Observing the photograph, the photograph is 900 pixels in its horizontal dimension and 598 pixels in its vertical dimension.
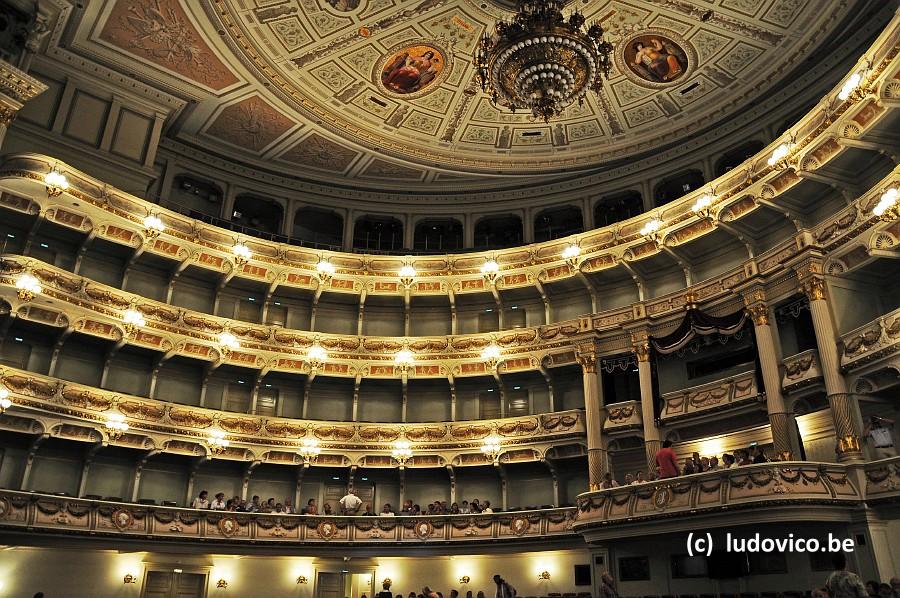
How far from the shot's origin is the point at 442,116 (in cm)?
2578

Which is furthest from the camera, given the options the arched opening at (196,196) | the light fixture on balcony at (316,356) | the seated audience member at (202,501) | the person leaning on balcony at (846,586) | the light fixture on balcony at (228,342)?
the arched opening at (196,196)

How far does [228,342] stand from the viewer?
24578mm

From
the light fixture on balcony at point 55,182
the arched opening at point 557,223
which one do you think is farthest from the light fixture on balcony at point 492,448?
the light fixture on balcony at point 55,182

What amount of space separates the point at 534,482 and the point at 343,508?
23.3 ft

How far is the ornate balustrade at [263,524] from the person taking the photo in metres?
18.9

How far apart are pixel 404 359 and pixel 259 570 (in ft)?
29.2

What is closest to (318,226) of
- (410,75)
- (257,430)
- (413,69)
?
(410,75)

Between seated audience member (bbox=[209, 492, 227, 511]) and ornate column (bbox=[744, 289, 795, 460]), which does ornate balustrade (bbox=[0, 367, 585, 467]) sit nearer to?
seated audience member (bbox=[209, 492, 227, 511])

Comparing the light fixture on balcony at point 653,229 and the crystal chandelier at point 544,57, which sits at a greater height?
the crystal chandelier at point 544,57

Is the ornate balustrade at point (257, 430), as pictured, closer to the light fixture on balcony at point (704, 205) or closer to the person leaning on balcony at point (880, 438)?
the light fixture on balcony at point (704, 205)

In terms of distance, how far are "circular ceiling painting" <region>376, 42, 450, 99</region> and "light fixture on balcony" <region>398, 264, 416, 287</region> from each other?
665 centimetres

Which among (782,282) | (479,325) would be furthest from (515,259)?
(782,282)

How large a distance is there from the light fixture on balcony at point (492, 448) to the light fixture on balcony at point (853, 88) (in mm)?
15121

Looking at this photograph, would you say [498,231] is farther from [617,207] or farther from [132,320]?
[132,320]
